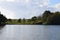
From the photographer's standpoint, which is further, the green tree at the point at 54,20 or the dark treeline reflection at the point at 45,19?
the dark treeline reflection at the point at 45,19

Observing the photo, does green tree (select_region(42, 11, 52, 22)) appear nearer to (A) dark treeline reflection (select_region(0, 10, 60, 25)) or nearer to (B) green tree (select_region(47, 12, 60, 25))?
(A) dark treeline reflection (select_region(0, 10, 60, 25))

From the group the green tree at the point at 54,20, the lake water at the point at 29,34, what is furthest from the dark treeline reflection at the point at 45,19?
the lake water at the point at 29,34

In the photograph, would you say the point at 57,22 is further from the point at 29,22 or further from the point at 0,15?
the point at 0,15

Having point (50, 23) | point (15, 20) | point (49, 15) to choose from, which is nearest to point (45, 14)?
point (49, 15)

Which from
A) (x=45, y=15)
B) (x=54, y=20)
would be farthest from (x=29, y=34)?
(x=45, y=15)

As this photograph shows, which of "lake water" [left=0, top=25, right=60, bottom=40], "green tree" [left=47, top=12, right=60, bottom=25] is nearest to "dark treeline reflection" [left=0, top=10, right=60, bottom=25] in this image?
"green tree" [left=47, top=12, right=60, bottom=25]

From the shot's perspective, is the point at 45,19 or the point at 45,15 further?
the point at 45,15

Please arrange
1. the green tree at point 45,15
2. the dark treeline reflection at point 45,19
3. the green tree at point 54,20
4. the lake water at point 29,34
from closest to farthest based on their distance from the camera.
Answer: the lake water at point 29,34 → the green tree at point 54,20 → the dark treeline reflection at point 45,19 → the green tree at point 45,15

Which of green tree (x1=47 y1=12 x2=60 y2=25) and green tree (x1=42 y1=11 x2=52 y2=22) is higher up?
green tree (x1=42 y1=11 x2=52 y2=22)

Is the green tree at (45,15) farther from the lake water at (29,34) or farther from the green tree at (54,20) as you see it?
the lake water at (29,34)

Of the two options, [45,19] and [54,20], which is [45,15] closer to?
[45,19]

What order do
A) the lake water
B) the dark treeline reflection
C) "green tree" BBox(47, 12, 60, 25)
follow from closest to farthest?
the lake water < "green tree" BBox(47, 12, 60, 25) < the dark treeline reflection

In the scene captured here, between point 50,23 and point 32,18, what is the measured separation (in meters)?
21.4

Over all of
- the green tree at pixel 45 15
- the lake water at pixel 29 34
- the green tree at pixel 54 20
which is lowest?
the lake water at pixel 29 34
